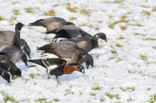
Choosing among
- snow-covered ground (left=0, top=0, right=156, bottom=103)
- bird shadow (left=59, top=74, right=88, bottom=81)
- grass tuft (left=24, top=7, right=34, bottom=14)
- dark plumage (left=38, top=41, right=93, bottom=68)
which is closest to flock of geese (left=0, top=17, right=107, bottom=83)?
dark plumage (left=38, top=41, right=93, bottom=68)

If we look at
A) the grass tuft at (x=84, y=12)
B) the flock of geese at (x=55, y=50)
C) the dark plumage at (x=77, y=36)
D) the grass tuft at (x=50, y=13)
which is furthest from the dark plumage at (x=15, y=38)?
the grass tuft at (x=84, y=12)

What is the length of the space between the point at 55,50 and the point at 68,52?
63 cm

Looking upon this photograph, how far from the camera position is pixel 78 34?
16.2m

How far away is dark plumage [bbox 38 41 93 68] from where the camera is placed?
12734mm

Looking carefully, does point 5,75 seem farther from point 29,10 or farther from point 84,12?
point 84,12

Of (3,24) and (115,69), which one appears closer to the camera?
(115,69)

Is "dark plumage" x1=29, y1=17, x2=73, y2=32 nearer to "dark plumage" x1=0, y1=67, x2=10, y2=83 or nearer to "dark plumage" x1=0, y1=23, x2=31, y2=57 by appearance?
"dark plumage" x1=0, y1=23, x2=31, y2=57

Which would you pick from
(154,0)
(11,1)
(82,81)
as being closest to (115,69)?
(82,81)

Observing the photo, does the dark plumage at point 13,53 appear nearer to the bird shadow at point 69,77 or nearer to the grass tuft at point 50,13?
the bird shadow at point 69,77

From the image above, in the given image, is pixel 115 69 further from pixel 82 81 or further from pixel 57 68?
pixel 57 68

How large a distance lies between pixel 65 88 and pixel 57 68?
86 cm

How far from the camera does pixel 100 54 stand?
15.8 m

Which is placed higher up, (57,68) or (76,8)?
(57,68)

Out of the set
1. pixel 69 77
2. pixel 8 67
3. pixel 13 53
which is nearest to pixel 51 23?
pixel 13 53
